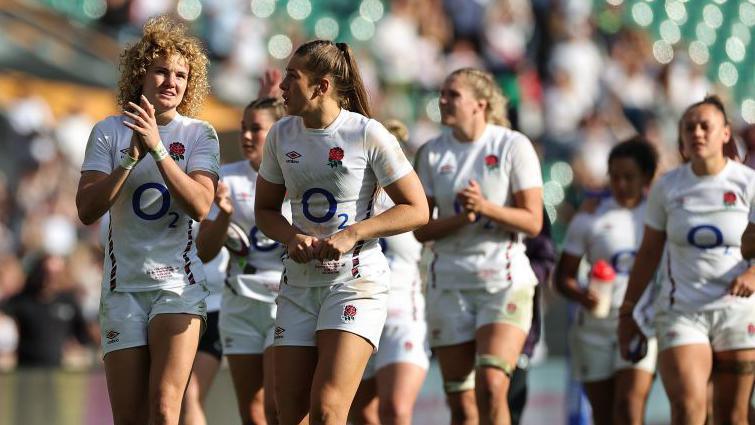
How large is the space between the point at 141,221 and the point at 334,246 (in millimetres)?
905

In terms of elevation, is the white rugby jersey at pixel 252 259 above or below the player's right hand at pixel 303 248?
below

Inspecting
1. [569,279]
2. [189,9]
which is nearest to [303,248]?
[569,279]

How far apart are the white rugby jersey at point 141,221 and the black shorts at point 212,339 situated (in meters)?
2.34

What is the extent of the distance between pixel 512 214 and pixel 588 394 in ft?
7.24

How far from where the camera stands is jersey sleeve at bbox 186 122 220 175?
5785 mm

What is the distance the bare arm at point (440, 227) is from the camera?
7418mm

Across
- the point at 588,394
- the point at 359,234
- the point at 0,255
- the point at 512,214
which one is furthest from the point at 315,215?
the point at 0,255

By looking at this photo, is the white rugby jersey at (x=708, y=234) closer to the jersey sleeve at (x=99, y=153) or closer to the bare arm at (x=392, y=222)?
the bare arm at (x=392, y=222)

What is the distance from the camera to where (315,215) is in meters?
5.71

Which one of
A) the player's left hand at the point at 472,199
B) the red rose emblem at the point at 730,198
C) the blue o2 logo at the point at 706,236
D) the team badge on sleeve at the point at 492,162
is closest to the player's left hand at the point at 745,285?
the blue o2 logo at the point at 706,236

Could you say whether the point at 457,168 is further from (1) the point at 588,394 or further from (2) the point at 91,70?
(2) the point at 91,70

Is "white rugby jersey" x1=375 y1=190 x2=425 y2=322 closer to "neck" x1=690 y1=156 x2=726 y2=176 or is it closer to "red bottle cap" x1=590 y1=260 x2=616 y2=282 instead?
"red bottle cap" x1=590 y1=260 x2=616 y2=282

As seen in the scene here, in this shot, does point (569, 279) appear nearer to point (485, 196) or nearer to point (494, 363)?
point (485, 196)

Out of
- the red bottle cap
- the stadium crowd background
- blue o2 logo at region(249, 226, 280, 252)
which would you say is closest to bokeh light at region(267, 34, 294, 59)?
the stadium crowd background
